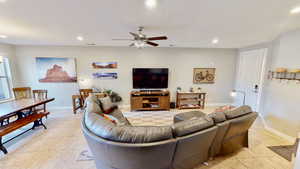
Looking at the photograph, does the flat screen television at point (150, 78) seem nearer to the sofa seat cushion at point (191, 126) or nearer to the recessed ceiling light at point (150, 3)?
the recessed ceiling light at point (150, 3)

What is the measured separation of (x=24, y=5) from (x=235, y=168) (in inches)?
160

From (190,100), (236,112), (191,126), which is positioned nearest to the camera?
(191,126)

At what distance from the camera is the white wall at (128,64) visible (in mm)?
4551

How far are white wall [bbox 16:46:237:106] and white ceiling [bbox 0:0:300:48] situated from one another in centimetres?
184

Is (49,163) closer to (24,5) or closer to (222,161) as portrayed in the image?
(24,5)

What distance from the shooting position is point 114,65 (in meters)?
4.80

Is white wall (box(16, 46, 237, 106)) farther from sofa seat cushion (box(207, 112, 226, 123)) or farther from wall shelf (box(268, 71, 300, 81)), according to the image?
sofa seat cushion (box(207, 112, 226, 123))

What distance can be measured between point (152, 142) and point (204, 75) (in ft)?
15.1

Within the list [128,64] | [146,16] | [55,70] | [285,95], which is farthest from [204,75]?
[55,70]

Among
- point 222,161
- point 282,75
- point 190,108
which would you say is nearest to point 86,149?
point 222,161

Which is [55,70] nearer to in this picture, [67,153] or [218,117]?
[67,153]

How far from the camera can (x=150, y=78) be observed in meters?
4.79

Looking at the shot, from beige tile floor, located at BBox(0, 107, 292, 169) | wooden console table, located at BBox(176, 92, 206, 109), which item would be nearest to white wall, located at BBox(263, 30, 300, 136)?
beige tile floor, located at BBox(0, 107, 292, 169)

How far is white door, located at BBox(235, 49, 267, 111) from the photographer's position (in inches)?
157
